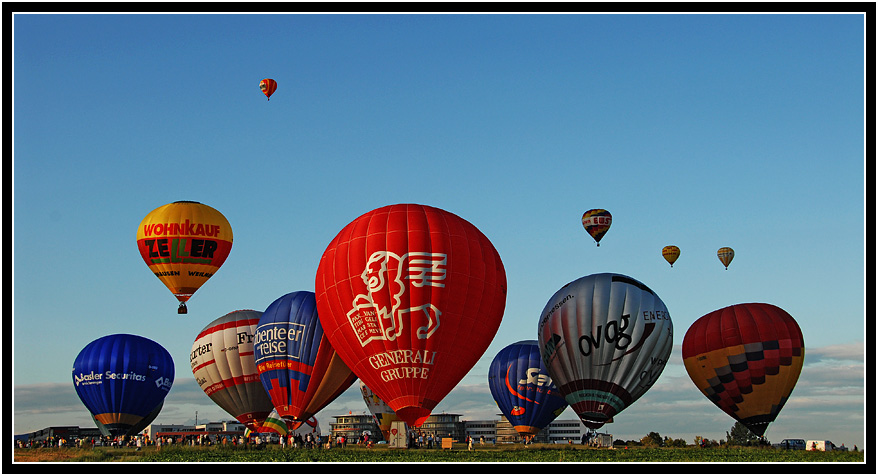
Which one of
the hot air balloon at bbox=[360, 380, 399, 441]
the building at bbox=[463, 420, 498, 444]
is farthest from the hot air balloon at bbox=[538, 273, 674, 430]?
the building at bbox=[463, 420, 498, 444]

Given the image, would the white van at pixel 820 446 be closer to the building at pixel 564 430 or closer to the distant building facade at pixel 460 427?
the distant building facade at pixel 460 427

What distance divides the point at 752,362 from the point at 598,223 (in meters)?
12.4

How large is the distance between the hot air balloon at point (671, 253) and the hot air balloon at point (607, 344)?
15587 mm

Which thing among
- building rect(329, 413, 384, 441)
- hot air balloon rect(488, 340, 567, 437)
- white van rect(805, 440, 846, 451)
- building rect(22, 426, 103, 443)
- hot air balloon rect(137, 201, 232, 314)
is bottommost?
building rect(329, 413, 384, 441)

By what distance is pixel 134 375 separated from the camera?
171 feet

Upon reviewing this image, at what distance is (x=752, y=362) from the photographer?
43.5m

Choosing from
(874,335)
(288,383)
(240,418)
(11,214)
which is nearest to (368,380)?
(288,383)

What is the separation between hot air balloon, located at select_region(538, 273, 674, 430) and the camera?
Result: 42.0 m

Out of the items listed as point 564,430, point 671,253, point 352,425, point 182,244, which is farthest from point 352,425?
point 182,244

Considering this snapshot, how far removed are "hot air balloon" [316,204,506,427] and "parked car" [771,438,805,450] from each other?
15.5 metres

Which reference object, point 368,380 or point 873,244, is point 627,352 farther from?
point 873,244

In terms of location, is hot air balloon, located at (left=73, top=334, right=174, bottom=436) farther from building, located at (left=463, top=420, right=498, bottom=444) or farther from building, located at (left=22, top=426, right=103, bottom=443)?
building, located at (left=463, top=420, right=498, bottom=444)

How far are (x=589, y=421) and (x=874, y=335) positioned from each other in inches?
922

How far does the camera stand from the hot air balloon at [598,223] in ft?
172
